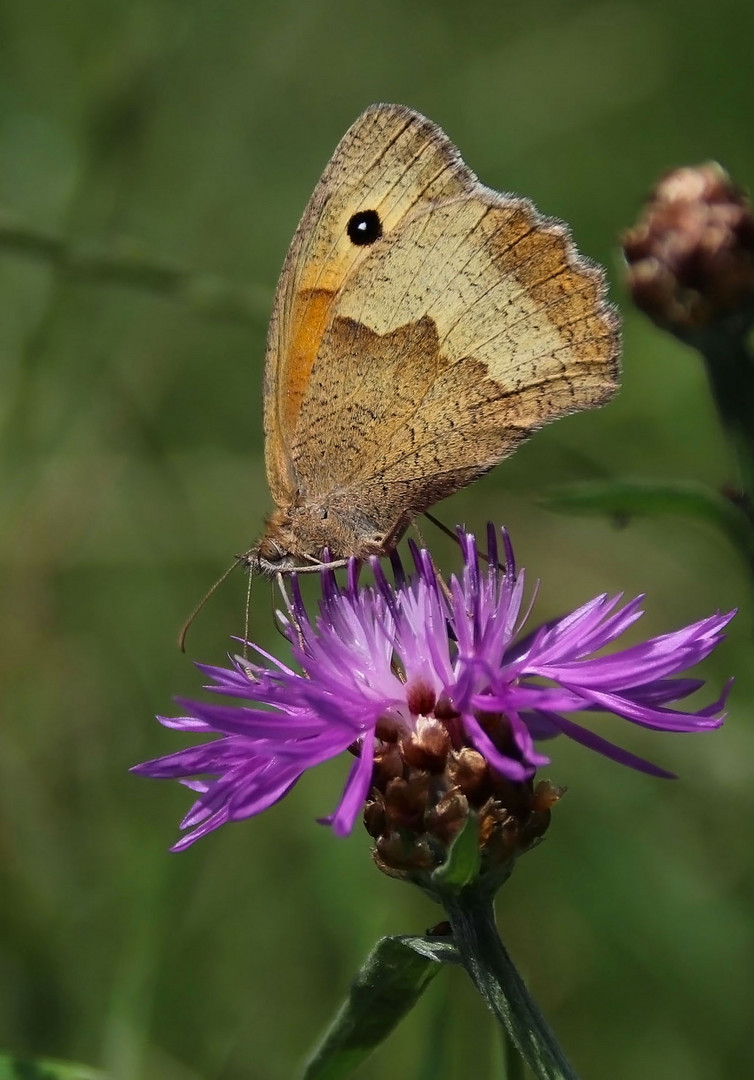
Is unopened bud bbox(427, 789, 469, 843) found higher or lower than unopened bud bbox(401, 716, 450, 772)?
lower


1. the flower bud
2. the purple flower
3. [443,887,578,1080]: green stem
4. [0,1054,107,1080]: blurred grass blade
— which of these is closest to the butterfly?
the flower bud

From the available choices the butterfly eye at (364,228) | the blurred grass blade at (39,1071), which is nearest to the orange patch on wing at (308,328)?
the butterfly eye at (364,228)

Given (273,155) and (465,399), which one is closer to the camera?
(465,399)

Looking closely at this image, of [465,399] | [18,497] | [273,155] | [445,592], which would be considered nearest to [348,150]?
[465,399]

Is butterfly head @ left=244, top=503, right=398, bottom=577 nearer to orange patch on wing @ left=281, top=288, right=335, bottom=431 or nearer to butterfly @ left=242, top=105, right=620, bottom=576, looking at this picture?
butterfly @ left=242, top=105, right=620, bottom=576

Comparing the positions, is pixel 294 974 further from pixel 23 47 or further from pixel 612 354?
pixel 23 47

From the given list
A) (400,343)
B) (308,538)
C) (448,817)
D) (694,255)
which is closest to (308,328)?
(400,343)
